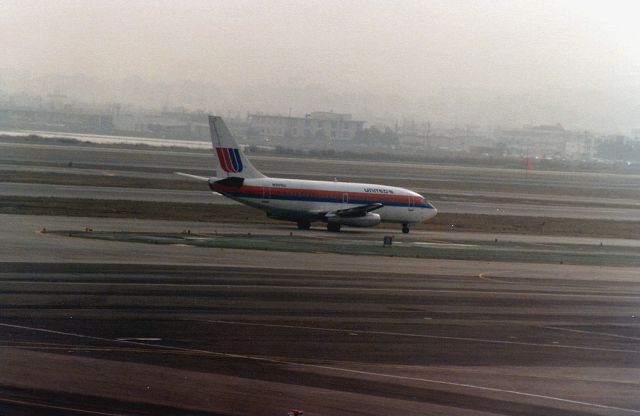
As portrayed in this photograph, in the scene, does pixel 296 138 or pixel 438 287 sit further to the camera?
pixel 296 138

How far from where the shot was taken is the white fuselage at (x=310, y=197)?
63.0m

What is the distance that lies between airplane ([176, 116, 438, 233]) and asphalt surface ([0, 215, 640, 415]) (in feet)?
57.8

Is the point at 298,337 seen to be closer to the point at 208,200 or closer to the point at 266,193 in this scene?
the point at 266,193

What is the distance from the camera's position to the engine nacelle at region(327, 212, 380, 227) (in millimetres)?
65125

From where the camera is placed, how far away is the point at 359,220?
215 ft

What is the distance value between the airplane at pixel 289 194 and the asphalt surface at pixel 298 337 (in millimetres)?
17621

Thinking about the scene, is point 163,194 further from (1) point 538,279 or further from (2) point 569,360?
(2) point 569,360

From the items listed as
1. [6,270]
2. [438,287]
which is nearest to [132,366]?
[6,270]

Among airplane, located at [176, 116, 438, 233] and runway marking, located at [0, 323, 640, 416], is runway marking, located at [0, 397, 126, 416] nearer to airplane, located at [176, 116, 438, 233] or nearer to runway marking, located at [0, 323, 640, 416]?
runway marking, located at [0, 323, 640, 416]

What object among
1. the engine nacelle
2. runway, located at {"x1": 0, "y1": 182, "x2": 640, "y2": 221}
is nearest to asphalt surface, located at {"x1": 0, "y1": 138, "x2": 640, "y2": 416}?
the engine nacelle

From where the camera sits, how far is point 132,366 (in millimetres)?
21469

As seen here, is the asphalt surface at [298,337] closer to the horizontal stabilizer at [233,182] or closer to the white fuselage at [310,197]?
the horizontal stabilizer at [233,182]

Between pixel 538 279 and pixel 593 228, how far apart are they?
36581 mm

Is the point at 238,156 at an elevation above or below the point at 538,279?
above
